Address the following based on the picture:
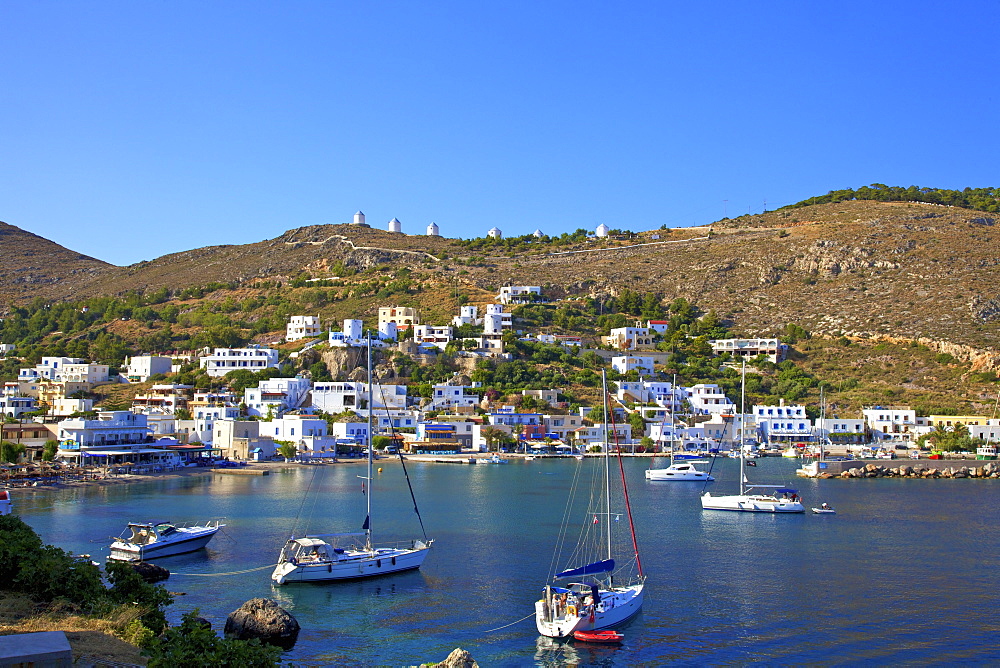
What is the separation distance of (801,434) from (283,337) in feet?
184

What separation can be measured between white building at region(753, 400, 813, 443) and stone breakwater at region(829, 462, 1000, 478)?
61.6 ft

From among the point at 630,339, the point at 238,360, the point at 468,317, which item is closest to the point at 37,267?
the point at 238,360

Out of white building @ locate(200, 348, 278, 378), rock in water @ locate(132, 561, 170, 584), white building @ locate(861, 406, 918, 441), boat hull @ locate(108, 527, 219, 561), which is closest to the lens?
rock in water @ locate(132, 561, 170, 584)

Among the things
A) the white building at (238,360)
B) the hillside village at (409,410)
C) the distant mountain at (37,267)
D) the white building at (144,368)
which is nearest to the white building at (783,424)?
the hillside village at (409,410)

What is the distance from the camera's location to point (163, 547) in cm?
2888

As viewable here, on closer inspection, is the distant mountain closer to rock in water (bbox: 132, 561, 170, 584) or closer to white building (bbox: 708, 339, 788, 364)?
white building (bbox: 708, 339, 788, 364)

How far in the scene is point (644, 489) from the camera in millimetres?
49938

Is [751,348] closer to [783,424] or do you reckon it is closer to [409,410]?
[783,424]

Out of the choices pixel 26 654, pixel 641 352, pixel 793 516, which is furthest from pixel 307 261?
pixel 26 654

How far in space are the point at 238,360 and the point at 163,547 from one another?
6408 centimetres

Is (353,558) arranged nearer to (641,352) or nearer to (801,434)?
(801,434)

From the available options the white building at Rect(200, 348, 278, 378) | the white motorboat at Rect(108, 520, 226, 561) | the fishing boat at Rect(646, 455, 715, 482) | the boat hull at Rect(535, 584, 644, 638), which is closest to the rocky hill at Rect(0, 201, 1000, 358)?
the white building at Rect(200, 348, 278, 378)

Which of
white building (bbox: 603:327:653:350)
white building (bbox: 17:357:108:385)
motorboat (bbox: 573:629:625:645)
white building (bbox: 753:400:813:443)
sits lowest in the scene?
motorboat (bbox: 573:629:625:645)

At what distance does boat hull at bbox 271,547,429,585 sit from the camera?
25.1 metres
